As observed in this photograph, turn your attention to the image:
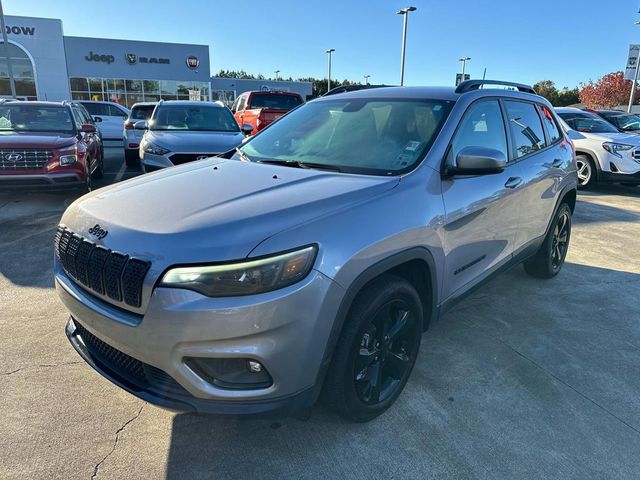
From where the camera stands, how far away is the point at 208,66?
35.9m

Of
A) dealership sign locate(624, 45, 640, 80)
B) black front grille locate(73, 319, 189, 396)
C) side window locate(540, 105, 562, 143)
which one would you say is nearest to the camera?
black front grille locate(73, 319, 189, 396)

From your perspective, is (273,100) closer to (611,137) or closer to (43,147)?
(43,147)

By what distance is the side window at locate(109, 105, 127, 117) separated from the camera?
1744cm

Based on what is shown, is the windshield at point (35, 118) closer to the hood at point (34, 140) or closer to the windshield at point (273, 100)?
the hood at point (34, 140)

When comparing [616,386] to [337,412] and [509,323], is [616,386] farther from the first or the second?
[337,412]

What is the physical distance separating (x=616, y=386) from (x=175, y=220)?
293 centimetres

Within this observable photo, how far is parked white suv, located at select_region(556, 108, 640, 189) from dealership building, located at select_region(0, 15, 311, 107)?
26.2m

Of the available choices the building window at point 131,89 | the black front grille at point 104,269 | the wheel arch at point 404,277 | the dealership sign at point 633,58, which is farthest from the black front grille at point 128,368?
the building window at point 131,89

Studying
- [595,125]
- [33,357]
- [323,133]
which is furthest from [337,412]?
[595,125]

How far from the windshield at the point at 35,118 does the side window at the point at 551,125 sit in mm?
7389

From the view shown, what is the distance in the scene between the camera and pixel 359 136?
3170 millimetres

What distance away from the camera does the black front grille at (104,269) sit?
1980 mm

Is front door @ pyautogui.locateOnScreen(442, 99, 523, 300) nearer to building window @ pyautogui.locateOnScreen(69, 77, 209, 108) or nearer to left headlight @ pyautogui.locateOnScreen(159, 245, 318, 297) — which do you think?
left headlight @ pyautogui.locateOnScreen(159, 245, 318, 297)

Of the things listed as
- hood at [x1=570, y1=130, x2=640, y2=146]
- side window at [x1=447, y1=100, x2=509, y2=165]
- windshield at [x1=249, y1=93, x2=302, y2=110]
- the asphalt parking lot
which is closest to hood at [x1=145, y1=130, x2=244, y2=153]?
the asphalt parking lot
